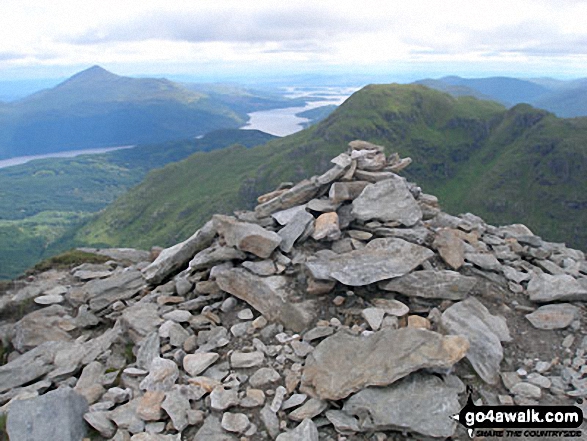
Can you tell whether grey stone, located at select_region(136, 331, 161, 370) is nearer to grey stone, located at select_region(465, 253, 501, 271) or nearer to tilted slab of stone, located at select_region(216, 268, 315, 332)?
tilted slab of stone, located at select_region(216, 268, 315, 332)

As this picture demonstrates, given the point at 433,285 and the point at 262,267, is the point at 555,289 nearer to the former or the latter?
the point at 433,285

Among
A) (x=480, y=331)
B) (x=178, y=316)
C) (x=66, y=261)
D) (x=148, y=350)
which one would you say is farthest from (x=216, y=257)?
(x=66, y=261)

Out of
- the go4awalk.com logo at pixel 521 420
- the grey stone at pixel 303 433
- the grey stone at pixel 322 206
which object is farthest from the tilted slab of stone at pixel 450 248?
the grey stone at pixel 303 433

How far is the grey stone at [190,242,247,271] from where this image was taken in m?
14.7

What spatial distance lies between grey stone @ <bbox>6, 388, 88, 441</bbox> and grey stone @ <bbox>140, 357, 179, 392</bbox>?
5.01 feet

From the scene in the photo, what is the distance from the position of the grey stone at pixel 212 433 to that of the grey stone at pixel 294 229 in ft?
21.4

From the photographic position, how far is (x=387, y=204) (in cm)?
1648

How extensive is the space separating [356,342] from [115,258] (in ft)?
66.1

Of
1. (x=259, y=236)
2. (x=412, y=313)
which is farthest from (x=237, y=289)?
(x=412, y=313)

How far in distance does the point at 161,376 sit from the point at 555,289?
12.2 meters

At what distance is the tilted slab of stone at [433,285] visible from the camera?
12453 mm

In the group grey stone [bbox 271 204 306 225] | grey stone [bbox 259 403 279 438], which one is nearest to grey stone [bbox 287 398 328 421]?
grey stone [bbox 259 403 279 438]

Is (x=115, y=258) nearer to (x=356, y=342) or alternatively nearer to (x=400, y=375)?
(x=356, y=342)

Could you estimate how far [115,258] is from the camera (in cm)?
2603
